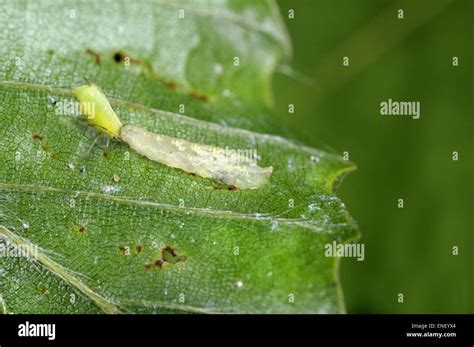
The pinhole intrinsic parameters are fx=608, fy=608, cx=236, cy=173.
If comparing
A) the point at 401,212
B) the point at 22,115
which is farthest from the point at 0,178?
the point at 401,212

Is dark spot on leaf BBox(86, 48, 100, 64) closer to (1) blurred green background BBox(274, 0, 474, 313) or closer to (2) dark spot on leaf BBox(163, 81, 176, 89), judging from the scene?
(2) dark spot on leaf BBox(163, 81, 176, 89)

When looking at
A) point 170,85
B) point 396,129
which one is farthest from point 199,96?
point 396,129

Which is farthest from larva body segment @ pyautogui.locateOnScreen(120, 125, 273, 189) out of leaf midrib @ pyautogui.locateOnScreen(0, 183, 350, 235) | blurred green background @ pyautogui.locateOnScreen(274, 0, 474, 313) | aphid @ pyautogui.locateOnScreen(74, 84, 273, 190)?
blurred green background @ pyautogui.locateOnScreen(274, 0, 474, 313)

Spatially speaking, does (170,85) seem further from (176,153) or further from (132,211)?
(132,211)

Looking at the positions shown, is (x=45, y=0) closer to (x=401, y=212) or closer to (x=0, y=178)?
(x=0, y=178)

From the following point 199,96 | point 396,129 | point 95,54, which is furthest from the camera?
point 396,129

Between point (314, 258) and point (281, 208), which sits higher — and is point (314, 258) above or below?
below

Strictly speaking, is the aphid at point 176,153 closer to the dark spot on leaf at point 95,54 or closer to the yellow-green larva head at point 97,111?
the yellow-green larva head at point 97,111
